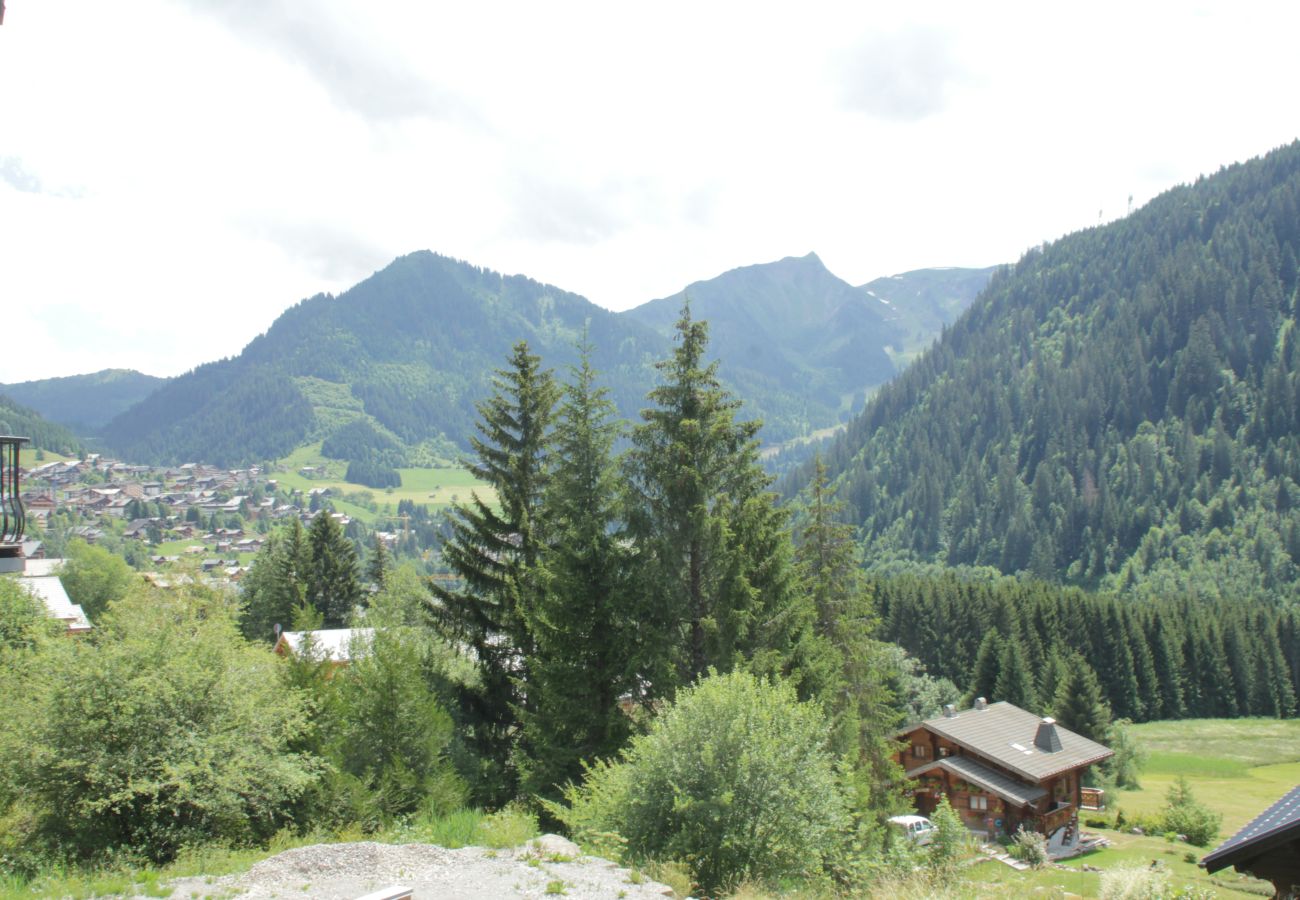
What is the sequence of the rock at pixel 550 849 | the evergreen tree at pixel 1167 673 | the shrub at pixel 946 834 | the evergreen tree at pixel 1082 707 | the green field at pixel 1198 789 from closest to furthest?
the rock at pixel 550 849, the shrub at pixel 946 834, the green field at pixel 1198 789, the evergreen tree at pixel 1082 707, the evergreen tree at pixel 1167 673

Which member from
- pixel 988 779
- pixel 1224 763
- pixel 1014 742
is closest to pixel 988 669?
pixel 1224 763

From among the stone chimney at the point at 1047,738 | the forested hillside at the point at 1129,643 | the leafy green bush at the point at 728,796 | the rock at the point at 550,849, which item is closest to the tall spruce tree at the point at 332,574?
the stone chimney at the point at 1047,738

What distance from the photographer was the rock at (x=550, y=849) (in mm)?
12719

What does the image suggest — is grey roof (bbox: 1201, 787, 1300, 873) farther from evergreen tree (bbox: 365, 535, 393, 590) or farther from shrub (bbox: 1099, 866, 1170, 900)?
evergreen tree (bbox: 365, 535, 393, 590)

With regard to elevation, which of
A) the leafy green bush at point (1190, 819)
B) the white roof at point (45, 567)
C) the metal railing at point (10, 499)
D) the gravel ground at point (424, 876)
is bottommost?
the leafy green bush at point (1190, 819)

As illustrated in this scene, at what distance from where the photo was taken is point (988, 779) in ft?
149

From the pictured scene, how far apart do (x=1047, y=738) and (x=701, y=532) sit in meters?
38.1

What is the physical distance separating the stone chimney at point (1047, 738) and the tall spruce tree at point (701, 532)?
3408 centimetres

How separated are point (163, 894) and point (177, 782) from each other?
12.0 ft

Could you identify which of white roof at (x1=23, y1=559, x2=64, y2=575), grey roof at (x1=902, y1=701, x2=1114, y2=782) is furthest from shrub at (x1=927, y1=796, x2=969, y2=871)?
white roof at (x1=23, y1=559, x2=64, y2=575)

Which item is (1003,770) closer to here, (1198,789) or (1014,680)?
(1198,789)

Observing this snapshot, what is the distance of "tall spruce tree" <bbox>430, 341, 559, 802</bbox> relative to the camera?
79.3 ft

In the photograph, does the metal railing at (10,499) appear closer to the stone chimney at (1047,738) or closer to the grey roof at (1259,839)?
the grey roof at (1259,839)

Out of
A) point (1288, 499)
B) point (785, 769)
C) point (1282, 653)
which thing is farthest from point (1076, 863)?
point (1288, 499)
